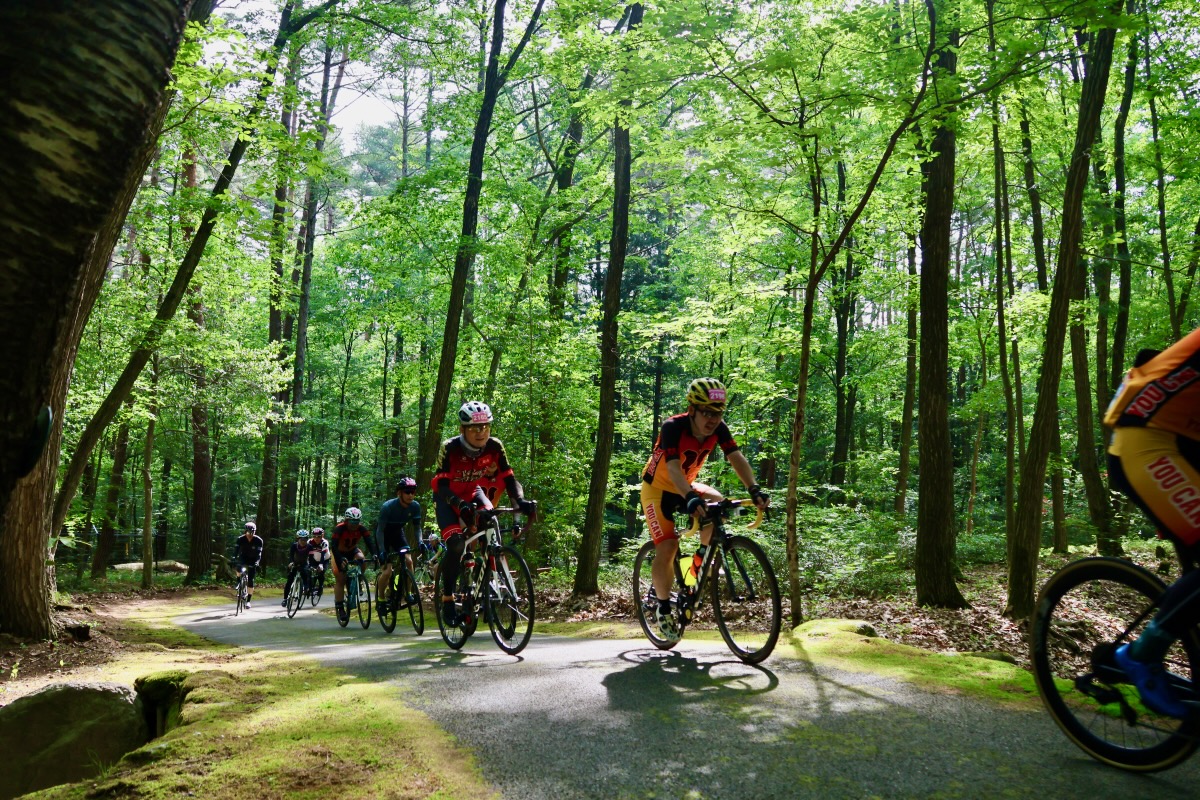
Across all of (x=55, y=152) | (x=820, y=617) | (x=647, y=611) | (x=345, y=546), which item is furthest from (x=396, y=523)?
(x=55, y=152)

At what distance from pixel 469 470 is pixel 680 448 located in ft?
8.28

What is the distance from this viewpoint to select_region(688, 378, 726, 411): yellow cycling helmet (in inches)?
237

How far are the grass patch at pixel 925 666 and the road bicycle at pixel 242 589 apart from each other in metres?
15.7

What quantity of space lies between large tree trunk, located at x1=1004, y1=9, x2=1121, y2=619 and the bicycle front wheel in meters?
9.65

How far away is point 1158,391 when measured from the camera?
3.01 metres

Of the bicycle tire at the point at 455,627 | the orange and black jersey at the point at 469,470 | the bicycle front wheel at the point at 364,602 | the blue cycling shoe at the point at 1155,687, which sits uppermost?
the orange and black jersey at the point at 469,470

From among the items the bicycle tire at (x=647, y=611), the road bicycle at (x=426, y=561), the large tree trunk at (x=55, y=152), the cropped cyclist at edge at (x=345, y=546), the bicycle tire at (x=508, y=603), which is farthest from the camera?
the cropped cyclist at edge at (x=345, y=546)

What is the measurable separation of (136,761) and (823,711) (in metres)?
3.52

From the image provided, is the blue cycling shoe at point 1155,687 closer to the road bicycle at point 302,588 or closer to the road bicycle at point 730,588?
the road bicycle at point 730,588

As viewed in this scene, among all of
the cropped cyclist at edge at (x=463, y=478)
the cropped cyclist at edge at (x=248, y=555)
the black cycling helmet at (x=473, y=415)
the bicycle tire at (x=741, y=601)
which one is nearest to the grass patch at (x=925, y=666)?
the bicycle tire at (x=741, y=601)

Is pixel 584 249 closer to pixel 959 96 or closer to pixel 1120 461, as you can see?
pixel 959 96

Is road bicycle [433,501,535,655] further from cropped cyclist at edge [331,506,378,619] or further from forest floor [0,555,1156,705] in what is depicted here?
cropped cyclist at edge [331,506,378,619]

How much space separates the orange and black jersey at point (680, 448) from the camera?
6.06 m

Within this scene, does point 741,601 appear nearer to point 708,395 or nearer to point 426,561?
point 708,395
